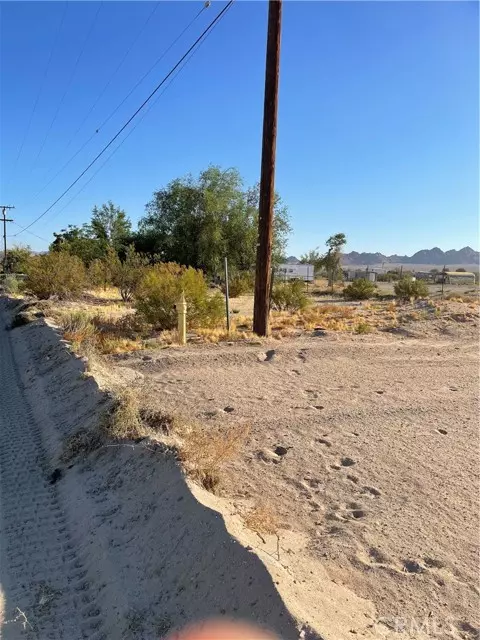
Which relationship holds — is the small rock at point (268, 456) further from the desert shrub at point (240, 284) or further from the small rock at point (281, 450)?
the desert shrub at point (240, 284)

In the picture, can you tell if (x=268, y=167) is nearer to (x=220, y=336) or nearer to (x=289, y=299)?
(x=220, y=336)

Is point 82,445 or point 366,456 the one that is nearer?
point 366,456

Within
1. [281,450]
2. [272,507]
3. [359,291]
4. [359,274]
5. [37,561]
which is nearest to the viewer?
[37,561]

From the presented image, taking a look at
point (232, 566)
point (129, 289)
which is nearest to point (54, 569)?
point (232, 566)

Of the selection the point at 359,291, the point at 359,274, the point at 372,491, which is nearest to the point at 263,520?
the point at 372,491

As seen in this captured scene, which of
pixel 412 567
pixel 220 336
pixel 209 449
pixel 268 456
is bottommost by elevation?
pixel 412 567

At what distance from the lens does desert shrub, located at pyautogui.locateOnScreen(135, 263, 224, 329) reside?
48.7 feet

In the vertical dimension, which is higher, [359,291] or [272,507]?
[359,291]

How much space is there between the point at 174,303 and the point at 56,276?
13.0 metres

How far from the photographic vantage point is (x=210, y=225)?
3684cm

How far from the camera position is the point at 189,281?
50.1 feet

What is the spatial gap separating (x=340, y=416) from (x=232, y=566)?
12.9 feet

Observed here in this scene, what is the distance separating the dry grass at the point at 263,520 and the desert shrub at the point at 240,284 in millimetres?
26760

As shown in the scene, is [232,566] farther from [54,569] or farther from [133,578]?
[54,569]
